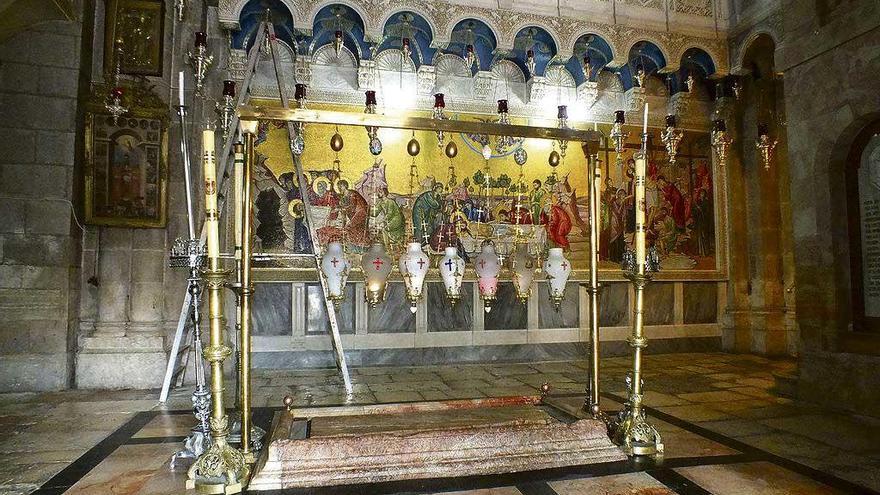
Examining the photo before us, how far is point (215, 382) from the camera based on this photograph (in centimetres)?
245

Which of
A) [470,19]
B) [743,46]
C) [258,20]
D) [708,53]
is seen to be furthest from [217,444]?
[743,46]

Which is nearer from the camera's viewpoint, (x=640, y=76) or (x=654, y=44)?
(x=654, y=44)

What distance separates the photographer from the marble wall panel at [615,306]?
23.9ft

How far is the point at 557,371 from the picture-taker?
614 centimetres

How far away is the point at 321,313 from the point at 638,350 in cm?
445

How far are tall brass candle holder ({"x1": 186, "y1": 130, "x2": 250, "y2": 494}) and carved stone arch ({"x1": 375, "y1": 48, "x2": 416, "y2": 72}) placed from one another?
16.5 feet

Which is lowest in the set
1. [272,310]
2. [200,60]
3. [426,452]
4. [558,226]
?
[426,452]

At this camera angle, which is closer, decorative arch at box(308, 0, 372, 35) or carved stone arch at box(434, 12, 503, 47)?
decorative arch at box(308, 0, 372, 35)

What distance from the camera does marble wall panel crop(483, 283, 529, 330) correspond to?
697 cm

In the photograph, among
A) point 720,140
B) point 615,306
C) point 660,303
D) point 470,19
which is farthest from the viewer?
point 660,303

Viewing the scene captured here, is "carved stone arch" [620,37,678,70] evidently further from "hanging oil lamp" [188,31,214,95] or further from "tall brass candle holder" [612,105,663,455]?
"hanging oil lamp" [188,31,214,95]

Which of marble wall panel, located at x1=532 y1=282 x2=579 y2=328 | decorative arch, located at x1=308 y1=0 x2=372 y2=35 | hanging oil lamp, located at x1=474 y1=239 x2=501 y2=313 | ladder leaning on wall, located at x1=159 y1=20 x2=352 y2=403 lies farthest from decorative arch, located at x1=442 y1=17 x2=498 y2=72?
hanging oil lamp, located at x1=474 y1=239 x2=501 y2=313

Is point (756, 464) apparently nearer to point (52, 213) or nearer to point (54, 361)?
point (54, 361)

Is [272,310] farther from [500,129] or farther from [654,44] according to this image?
[654,44]
